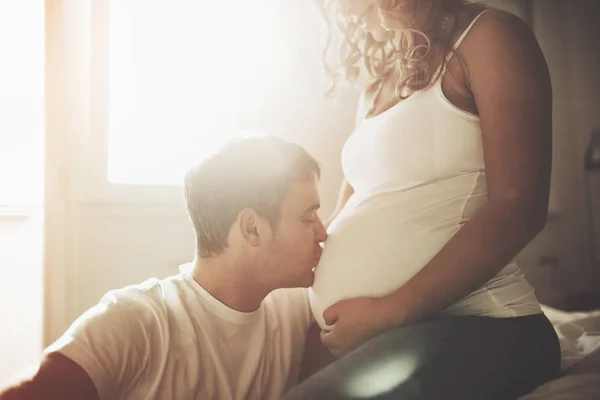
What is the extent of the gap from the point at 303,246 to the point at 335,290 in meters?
0.07

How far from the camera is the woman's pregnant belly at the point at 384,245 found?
68 centimetres

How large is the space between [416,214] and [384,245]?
0.18ft

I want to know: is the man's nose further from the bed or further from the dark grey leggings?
the bed

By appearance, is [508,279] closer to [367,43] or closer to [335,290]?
[335,290]

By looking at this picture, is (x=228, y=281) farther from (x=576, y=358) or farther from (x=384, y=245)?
(x=576, y=358)

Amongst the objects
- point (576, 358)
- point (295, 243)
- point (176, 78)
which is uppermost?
point (176, 78)

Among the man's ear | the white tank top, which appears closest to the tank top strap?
the white tank top

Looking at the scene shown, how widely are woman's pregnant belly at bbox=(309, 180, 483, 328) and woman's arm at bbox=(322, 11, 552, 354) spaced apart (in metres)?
0.02

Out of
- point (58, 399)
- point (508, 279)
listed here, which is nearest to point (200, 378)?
point (58, 399)

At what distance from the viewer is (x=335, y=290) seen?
2.30 ft

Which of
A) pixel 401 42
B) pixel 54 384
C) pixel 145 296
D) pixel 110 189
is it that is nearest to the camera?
pixel 54 384

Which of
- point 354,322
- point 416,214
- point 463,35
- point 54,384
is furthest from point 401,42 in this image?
point 54,384

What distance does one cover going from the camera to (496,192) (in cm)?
65

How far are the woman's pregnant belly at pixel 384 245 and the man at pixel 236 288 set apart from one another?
3cm
